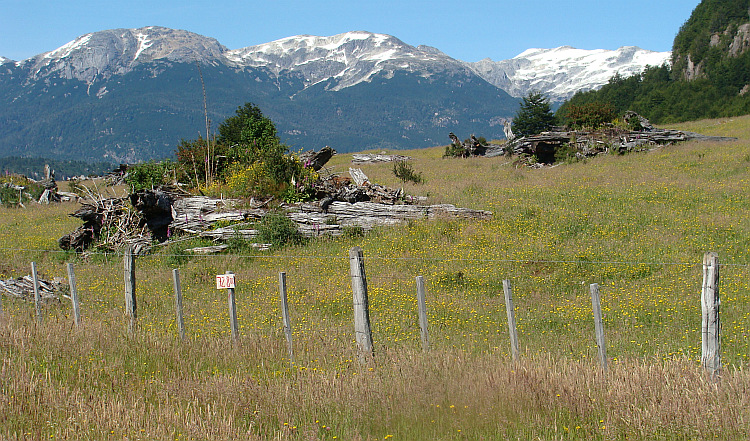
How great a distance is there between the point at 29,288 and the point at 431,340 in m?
9.83

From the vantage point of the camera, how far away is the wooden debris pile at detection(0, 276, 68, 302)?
1289 cm

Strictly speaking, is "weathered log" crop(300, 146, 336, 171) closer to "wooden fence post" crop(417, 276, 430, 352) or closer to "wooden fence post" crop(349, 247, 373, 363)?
"wooden fence post" crop(349, 247, 373, 363)

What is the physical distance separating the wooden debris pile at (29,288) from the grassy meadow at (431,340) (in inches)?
10.0

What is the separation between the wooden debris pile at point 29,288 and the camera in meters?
12.9

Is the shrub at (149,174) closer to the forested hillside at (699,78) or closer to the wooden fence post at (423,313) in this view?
the wooden fence post at (423,313)

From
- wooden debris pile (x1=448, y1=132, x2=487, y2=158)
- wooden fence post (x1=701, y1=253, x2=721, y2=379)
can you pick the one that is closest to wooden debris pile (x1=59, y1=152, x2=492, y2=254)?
wooden fence post (x1=701, y1=253, x2=721, y2=379)

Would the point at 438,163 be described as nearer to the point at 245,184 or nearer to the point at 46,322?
the point at 245,184

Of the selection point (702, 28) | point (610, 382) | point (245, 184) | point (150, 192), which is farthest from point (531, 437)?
point (702, 28)

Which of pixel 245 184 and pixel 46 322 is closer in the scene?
pixel 46 322

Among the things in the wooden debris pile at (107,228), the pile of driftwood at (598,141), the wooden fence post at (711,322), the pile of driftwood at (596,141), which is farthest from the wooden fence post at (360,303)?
the pile of driftwood at (596,141)

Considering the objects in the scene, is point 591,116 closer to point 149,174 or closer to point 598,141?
point 598,141

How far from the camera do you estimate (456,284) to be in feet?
44.6

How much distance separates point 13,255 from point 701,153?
103 feet

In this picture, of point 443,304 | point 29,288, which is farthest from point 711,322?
point 29,288
